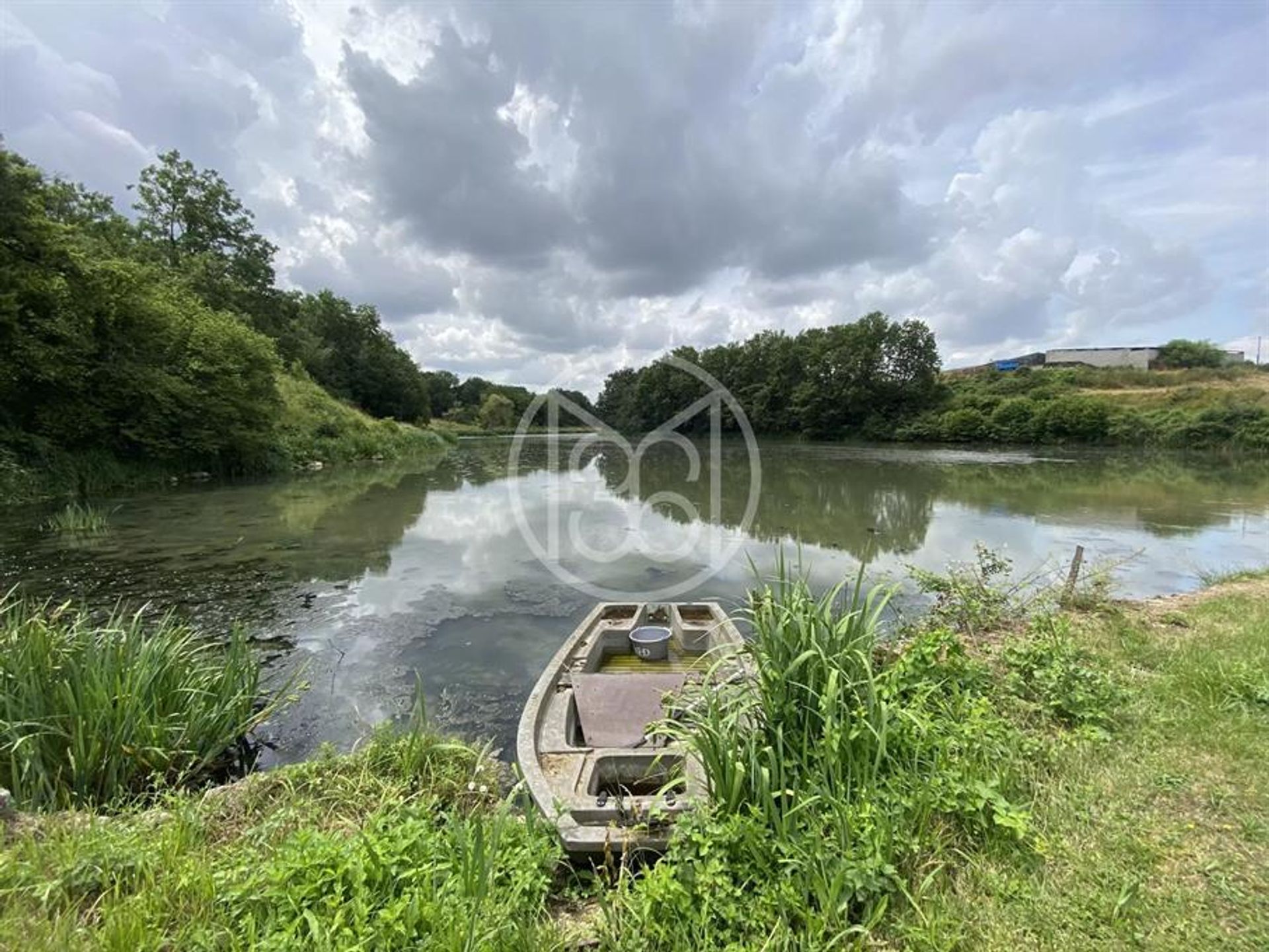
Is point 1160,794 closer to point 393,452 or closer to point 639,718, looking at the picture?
point 639,718

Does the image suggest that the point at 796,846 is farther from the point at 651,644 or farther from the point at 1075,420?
the point at 1075,420

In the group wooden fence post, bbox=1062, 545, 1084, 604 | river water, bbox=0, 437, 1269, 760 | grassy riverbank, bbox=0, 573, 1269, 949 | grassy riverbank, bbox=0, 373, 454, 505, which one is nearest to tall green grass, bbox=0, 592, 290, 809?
grassy riverbank, bbox=0, 573, 1269, 949

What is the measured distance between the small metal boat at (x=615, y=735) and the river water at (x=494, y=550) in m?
0.81

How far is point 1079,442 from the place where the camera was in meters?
39.4

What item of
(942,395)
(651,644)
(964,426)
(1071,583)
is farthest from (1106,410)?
(651,644)

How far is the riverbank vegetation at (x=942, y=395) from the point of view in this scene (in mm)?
36156

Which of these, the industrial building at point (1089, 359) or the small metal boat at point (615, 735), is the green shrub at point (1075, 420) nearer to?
the industrial building at point (1089, 359)

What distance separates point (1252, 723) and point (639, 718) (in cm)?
376

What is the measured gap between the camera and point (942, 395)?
52688 millimetres

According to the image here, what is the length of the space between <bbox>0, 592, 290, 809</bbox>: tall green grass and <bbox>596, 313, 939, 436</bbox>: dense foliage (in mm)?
53936

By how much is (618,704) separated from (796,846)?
222cm

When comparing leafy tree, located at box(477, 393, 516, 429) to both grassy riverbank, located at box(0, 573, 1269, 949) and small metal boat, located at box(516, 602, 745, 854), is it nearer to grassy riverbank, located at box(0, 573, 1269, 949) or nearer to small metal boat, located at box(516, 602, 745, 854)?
small metal boat, located at box(516, 602, 745, 854)

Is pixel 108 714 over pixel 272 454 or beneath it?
beneath

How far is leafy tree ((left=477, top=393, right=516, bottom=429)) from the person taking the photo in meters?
74.2
